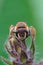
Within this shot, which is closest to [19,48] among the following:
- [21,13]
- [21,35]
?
[21,35]

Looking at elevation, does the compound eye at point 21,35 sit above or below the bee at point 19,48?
above

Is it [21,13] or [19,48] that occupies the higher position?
[21,13]

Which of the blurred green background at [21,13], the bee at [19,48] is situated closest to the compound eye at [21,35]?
the bee at [19,48]

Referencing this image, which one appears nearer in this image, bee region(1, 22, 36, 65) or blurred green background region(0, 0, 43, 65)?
bee region(1, 22, 36, 65)

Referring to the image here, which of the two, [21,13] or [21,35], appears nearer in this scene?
[21,35]

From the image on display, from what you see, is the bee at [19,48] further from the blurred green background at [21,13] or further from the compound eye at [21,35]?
the blurred green background at [21,13]

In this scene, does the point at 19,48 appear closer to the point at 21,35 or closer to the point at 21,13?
the point at 21,35

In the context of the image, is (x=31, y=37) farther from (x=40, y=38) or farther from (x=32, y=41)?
(x=40, y=38)

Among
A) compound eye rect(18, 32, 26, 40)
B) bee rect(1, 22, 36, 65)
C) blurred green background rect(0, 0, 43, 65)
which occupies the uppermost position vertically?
blurred green background rect(0, 0, 43, 65)

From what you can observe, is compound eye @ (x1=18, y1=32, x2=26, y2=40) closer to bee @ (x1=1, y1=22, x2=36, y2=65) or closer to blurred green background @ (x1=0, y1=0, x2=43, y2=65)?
bee @ (x1=1, y1=22, x2=36, y2=65)

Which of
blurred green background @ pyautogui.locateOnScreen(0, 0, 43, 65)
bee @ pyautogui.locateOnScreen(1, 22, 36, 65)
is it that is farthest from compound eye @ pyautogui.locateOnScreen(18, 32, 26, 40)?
blurred green background @ pyautogui.locateOnScreen(0, 0, 43, 65)

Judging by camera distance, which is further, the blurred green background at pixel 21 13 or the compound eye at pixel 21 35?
the blurred green background at pixel 21 13

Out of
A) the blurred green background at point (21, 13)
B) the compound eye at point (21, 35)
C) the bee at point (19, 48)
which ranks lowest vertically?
the bee at point (19, 48)

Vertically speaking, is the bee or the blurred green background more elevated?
the blurred green background
